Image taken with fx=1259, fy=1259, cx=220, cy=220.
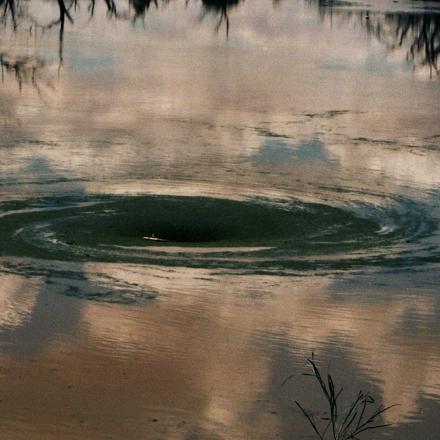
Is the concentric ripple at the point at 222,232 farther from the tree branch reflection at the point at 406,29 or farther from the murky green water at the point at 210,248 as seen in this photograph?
the tree branch reflection at the point at 406,29

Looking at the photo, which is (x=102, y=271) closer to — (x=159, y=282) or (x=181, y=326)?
(x=159, y=282)

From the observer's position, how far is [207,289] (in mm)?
9156

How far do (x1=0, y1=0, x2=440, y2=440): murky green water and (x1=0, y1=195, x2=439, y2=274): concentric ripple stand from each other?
0.11 feet

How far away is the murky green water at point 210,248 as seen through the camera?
6.91 meters

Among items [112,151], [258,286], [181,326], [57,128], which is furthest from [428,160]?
[181,326]

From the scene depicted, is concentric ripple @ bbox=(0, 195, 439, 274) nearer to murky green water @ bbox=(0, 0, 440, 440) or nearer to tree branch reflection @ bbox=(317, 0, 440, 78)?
murky green water @ bbox=(0, 0, 440, 440)

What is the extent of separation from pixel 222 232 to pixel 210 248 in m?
0.83

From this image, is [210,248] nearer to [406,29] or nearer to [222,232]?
[222,232]

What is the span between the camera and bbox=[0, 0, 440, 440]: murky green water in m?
6.91

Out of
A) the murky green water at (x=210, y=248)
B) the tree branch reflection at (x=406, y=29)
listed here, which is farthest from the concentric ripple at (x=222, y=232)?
the tree branch reflection at (x=406, y=29)

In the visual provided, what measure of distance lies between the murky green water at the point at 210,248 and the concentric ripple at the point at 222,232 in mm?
32

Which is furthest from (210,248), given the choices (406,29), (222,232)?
(406,29)

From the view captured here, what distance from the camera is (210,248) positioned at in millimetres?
10312

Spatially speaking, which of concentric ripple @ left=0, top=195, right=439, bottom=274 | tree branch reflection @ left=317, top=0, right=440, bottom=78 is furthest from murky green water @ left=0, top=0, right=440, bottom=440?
tree branch reflection @ left=317, top=0, right=440, bottom=78
